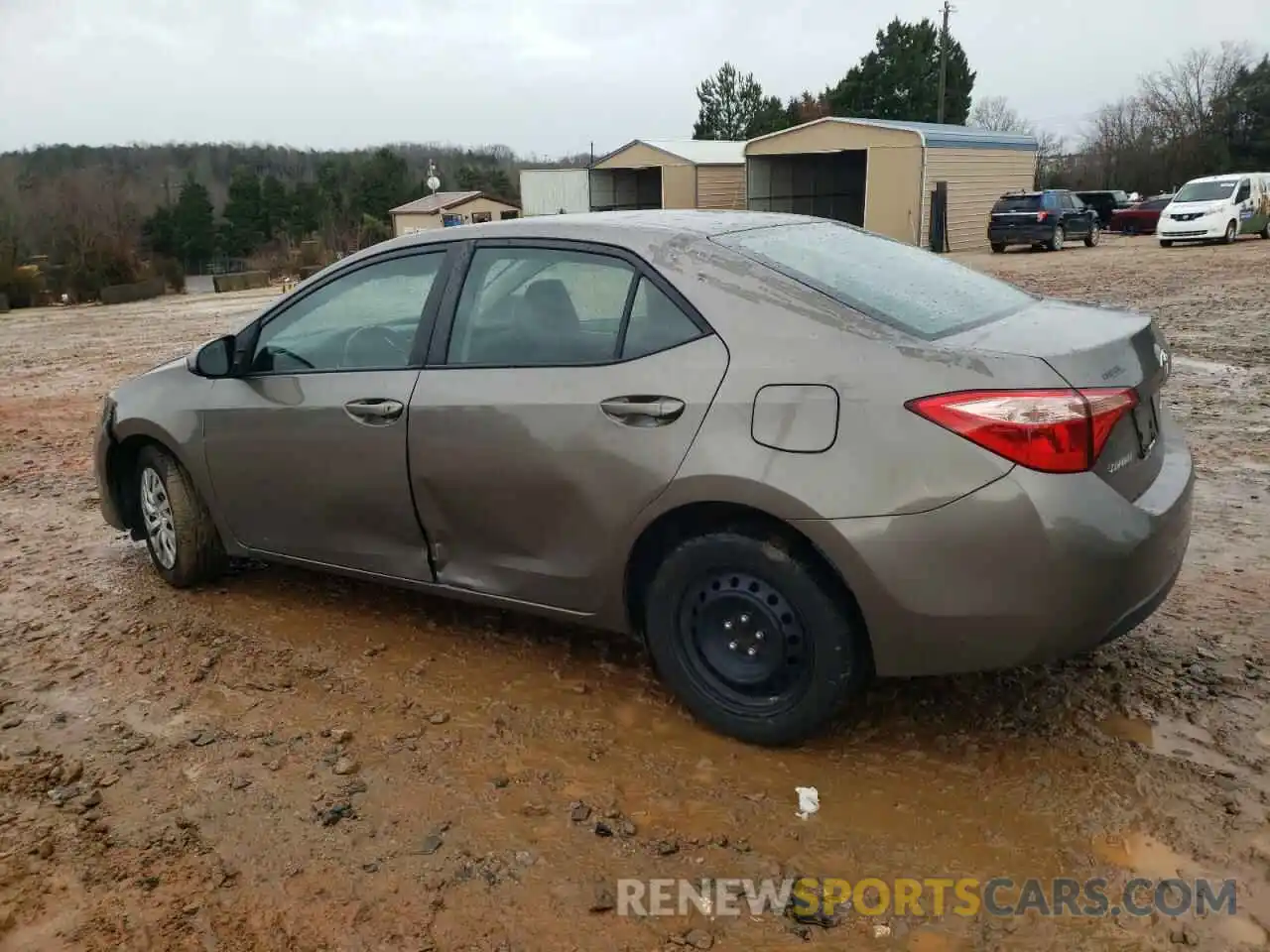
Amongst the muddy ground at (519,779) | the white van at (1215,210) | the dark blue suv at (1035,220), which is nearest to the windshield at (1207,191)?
the white van at (1215,210)

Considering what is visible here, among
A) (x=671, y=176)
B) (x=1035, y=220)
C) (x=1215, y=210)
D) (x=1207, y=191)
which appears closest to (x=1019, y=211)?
(x=1035, y=220)

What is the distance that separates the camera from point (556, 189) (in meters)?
39.0

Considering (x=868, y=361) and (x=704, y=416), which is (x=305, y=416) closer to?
(x=704, y=416)

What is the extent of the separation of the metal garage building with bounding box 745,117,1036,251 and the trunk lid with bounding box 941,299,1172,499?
83.8ft

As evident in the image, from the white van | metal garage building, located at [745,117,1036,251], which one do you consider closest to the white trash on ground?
metal garage building, located at [745,117,1036,251]

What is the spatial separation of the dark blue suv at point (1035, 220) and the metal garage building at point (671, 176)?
8.81 metres

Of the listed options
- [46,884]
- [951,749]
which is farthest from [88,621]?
[951,749]

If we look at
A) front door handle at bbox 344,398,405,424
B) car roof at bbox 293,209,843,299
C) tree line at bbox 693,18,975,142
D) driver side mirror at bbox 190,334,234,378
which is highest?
tree line at bbox 693,18,975,142

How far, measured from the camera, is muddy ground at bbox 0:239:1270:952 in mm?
2570

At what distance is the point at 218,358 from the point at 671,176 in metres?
33.6

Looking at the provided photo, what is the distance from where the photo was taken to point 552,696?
3.69 meters

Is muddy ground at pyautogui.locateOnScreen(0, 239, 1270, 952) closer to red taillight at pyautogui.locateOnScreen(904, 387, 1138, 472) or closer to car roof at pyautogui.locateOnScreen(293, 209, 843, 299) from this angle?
red taillight at pyautogui.locateOnScreen(904, 387, 1138, 472)

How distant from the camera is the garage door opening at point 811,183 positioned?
3328 centimetres

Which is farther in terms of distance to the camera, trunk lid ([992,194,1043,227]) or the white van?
trunk lid ([992,194,1043,227])
